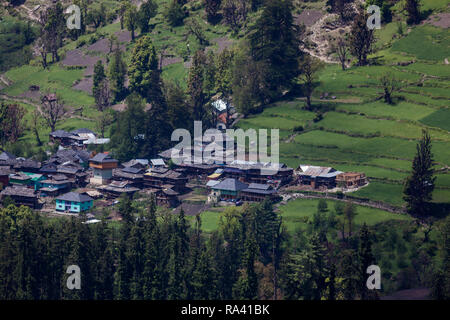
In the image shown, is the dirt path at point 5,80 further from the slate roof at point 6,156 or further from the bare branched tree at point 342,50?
the bare branched tree at point 342,50

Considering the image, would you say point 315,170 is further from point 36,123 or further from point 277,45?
point 36,123

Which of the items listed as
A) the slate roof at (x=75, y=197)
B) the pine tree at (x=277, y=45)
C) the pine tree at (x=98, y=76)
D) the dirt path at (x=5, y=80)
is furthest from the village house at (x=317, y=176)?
the dirt path at (x=5, y=80)

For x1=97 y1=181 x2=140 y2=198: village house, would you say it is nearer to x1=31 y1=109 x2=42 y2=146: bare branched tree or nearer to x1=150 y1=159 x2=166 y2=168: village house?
x1=150 y1=159 x2=166 y2=168: village house

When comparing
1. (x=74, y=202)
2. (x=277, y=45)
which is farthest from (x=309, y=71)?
(x=74, y=202)

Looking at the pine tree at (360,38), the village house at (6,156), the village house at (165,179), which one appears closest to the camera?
the village house at (165,179)

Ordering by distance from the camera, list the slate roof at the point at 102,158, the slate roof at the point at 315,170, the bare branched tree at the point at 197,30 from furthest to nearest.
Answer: the bare branched tree at the point at 197,30, the slate roof at the point at 102,158, the slate roof at the point at 315,170

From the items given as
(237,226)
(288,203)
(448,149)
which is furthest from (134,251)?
(448,149)

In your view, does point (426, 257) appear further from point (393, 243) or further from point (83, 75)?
point (83, 75)
